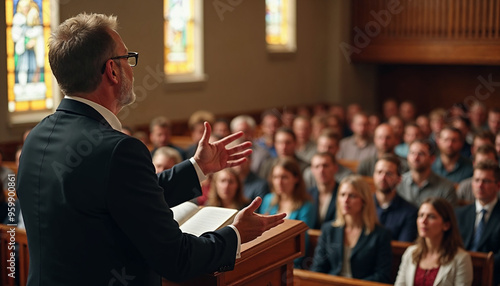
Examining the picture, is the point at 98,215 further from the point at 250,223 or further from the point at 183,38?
the point at 183,38

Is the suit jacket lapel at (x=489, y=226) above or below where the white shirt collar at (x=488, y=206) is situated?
below

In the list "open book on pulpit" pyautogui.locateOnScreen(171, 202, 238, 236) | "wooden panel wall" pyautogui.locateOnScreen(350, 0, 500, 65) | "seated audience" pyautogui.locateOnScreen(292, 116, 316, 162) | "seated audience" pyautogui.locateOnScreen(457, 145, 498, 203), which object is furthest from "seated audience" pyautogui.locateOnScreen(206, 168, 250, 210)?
"wooden panel wall" pyautogui.locateOnScreen(350, 0, 500, 65)

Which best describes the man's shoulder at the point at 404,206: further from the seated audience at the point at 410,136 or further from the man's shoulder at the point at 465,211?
the seated audience at the point at 410,136

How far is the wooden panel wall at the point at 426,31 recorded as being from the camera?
11758mm

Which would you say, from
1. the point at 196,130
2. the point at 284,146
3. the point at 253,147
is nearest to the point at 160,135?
the point at 196,130

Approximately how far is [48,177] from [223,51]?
30.5 ft

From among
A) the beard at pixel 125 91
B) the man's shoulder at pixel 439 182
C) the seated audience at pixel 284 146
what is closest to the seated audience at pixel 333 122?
the seated audience at pixel 284 146

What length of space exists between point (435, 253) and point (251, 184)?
8.80 feet

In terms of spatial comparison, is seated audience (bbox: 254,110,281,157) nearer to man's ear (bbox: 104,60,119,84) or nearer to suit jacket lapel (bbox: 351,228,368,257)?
suit jacket lapel (bbox: 351,228,368,257)

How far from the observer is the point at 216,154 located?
2.43 m

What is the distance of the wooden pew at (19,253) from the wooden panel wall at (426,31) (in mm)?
9156

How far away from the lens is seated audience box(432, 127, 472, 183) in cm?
723

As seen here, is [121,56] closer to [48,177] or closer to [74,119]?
[74,119]

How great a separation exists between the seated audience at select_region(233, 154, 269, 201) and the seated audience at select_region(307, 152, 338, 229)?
53 centimetres
